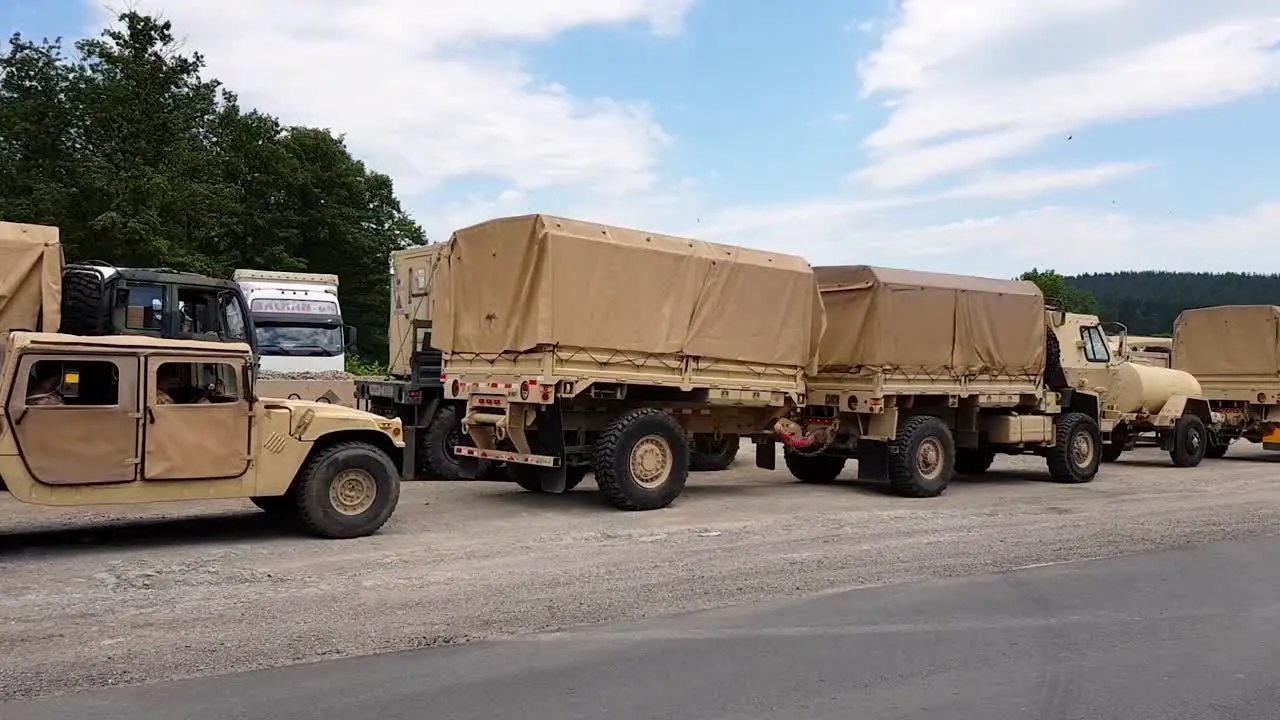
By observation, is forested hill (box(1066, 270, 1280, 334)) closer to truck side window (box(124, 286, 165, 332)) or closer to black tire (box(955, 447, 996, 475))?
black tire (box(955, 447, 996, 475))

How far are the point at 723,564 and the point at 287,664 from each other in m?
4.23

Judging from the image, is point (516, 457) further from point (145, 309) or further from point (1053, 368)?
point (1053, 368)

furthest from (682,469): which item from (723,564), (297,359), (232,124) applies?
(232,124)

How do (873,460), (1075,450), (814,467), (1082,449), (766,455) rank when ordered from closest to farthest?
(873,460) → (766,455) → (814,467) → (1075,450) → (1082,449)

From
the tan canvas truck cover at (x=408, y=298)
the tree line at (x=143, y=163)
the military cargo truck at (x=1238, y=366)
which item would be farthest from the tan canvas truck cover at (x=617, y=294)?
the tree line at (x=143, y=163)

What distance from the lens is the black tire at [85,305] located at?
41.9ft

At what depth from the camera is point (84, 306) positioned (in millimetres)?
12828

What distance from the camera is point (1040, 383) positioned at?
56.0 ft

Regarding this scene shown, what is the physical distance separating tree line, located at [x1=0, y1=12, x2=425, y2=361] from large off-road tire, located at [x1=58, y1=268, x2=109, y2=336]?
→ 18.9m

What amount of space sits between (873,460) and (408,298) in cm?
772

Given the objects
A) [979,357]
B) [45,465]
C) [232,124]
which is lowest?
[45,465]

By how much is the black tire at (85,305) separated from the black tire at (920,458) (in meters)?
10.1

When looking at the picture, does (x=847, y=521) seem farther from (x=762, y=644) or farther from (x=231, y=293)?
(x=231, y=293)

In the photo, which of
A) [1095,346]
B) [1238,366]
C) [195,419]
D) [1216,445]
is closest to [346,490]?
[195,419]
